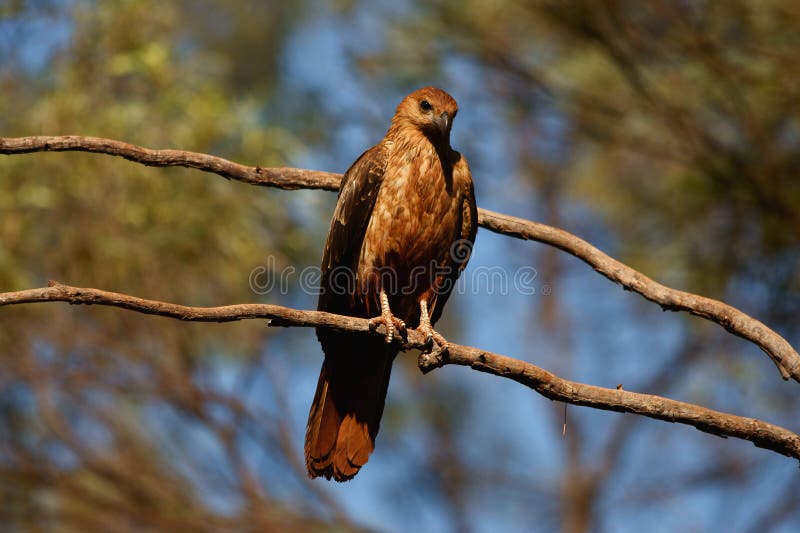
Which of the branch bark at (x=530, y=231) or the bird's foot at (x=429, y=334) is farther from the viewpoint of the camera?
the bird's foot at (x=429, y=334)

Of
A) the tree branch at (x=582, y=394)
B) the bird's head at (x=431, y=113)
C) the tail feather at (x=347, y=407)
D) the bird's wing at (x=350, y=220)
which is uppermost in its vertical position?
the bird's head at (x=431, y=113)

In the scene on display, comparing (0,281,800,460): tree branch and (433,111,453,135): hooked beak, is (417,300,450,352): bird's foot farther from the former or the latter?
(433,111,453,135): hooked beak

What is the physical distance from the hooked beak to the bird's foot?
3.91 feet

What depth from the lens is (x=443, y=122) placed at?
607cm

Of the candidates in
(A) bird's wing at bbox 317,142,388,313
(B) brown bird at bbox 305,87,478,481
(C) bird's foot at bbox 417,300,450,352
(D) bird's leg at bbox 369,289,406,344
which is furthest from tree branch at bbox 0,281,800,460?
(A) bird's wing at bbox 317,142,388,313

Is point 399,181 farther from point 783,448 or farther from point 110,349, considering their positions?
point 110,349

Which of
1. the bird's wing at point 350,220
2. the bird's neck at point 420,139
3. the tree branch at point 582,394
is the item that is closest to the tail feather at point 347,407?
the bird's wing at point 350,220

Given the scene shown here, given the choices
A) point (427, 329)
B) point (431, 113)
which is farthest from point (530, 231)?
point (431, 113)

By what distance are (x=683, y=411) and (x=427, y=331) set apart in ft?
5.40

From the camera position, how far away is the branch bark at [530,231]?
476 cm

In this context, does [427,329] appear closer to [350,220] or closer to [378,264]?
[378,264]

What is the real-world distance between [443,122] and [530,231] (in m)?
1.10

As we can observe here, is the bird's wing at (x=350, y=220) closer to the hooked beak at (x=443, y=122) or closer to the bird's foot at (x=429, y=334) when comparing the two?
the hooked beak at (x=443, y=122)

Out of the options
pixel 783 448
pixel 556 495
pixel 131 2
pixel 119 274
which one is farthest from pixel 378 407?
pixel 556 495
